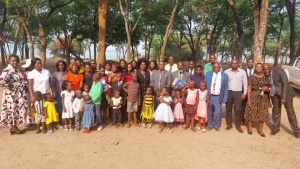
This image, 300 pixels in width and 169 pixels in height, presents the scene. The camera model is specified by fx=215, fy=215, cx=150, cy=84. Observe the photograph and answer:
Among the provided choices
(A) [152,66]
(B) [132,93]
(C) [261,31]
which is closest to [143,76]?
(A) [152,66]

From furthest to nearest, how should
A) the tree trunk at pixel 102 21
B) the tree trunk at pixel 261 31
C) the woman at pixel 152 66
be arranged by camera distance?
1. the tree trunk at pixel 102 21
2. the tree trunk at pixel 261 31
3. the woman at pixel 152 66

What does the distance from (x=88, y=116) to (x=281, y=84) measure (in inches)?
172

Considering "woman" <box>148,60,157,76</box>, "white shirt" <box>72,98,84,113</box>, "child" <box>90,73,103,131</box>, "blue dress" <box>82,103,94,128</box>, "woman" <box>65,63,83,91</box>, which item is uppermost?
"woman" <box>148,60,157,76</box>

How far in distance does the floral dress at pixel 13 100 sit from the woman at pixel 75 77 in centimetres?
99

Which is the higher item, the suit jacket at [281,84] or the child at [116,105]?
the suit jacket at [281,84]

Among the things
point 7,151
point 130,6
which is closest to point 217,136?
point 7,151

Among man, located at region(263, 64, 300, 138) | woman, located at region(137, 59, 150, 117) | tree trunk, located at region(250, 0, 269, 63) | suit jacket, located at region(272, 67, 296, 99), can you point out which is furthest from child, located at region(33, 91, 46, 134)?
tree trunk, located at region(250, 0, 269, 63)

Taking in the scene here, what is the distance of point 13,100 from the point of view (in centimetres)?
464

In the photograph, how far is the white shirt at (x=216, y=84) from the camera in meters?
5.02

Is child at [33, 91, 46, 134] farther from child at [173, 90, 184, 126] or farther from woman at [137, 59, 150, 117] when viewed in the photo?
child at [173, 90, 184, 126]

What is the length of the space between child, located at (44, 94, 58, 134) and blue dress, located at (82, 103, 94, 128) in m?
0.68

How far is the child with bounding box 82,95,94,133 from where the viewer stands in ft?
16.2

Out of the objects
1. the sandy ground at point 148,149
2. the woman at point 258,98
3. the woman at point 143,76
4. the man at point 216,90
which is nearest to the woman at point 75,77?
the sandy ground at point 148,149

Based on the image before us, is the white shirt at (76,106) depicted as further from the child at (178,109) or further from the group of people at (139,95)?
the child at (178,109)
